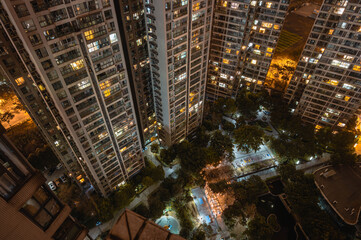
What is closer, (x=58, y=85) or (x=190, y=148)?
(x=58, y=85)

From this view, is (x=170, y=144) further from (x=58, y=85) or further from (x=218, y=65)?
(x=58, y=85)

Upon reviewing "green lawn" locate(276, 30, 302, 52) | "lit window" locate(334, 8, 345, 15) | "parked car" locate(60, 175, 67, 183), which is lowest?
"parked car" locate(60, 175, 67, 183)

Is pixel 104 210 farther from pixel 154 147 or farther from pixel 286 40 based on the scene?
pixel 286 40

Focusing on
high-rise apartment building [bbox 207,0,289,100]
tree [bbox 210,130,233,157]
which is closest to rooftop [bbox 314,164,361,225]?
tree [bbox 210,130,233,157]

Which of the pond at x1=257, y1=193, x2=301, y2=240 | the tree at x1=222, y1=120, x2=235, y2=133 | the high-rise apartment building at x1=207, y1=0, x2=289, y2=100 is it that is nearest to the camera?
the pond at x1=257, y1=193, x2=301, y2=240

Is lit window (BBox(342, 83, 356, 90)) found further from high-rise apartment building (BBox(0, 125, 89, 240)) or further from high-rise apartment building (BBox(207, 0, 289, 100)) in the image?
high-rise apartment building (BBox(0, 125, 89, 240))

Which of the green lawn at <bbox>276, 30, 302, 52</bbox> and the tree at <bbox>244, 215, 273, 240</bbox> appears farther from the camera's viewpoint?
the green lawn at <bbox>276, 30, 302, 52</bbox>

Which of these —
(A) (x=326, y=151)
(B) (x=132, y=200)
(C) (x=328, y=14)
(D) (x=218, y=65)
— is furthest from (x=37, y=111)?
(A) (x=326, y=151)
